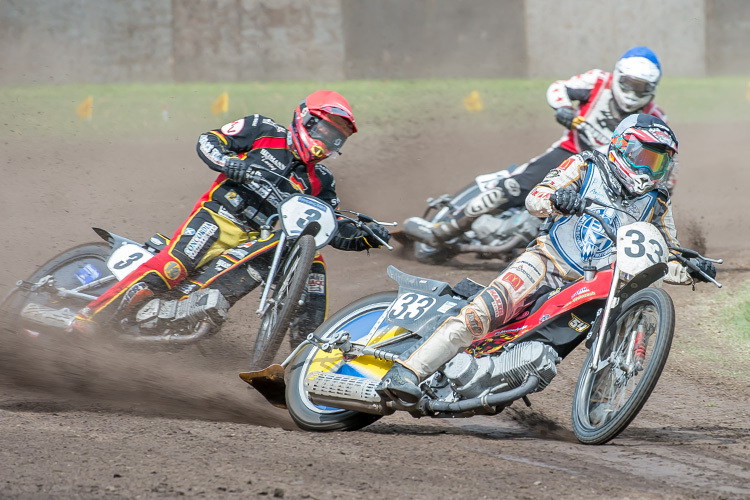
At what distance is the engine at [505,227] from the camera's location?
8.57 meters

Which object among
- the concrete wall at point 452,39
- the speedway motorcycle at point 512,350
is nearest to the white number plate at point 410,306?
the speedway motorcycle at point 512,350

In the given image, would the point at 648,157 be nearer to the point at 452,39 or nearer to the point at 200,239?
the point at 200,239

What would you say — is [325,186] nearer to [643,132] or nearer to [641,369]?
[643,132]

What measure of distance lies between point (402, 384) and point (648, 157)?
66.3 inches

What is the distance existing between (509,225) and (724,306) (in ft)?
6.91

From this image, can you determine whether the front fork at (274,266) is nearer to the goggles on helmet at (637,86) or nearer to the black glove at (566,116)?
the black glove at (566,116)

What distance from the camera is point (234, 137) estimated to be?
240 inches

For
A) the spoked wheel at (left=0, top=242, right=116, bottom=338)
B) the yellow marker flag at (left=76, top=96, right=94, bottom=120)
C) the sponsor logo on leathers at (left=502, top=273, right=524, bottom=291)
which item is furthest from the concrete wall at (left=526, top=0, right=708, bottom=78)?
the sponsor logo on leathers at (left=502, top=273, right=524, bottom=291)

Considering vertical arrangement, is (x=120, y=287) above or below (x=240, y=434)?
above

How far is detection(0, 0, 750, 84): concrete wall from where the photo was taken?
13.0m

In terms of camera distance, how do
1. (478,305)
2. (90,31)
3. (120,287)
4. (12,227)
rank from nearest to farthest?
(478,305), (120,287), (12,227), (90,31)

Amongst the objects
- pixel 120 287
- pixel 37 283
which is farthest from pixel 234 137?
pixel 37 283

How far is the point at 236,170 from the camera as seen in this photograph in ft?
19.0

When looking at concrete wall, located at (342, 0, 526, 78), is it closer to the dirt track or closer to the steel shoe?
the steel shoe
